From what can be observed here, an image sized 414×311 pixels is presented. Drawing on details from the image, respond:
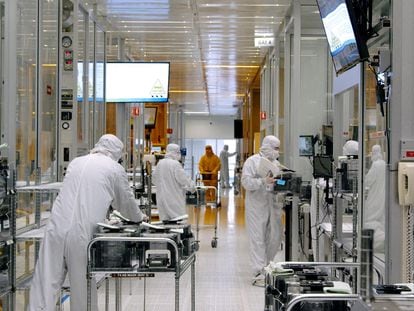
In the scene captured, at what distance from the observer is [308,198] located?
7.55 metres

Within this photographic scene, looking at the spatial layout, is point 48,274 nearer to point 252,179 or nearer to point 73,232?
point 73,232

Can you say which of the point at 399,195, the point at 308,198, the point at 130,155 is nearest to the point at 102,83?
the point at 130,155

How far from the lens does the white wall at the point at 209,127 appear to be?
35.2m

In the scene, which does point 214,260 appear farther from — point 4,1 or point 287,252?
point 4,1

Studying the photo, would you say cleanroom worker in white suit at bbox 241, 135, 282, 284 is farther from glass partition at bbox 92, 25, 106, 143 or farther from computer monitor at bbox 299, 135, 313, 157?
glass partition at bbox 92, 25, 106, 143

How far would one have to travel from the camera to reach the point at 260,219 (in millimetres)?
7633

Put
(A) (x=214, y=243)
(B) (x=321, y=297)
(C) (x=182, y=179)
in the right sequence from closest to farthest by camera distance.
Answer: (B) (x=321, y=297) < (C) (x=182, y=179) < (A) (x=214, y=243)

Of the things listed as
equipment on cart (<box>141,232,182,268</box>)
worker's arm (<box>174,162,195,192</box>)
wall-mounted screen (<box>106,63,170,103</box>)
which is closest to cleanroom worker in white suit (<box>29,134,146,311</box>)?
equipment on cart (<box>141,232,182,268</box>)

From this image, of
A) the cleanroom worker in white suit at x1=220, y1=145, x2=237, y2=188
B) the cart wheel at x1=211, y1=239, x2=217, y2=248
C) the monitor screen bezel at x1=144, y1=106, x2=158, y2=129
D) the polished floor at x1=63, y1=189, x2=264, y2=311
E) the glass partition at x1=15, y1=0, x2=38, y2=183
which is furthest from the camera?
the cleanroom worker in white suit at x1=220, y1=145, x2=237, y2=188

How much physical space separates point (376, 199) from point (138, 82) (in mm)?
5984

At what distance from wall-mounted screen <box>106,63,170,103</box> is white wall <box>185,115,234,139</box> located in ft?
82.4

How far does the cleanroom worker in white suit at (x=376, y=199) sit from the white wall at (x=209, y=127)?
30.6 metres

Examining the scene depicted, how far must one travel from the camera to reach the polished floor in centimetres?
655

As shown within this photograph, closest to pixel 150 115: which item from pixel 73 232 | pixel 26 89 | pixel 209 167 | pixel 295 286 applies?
pixel 209 167
